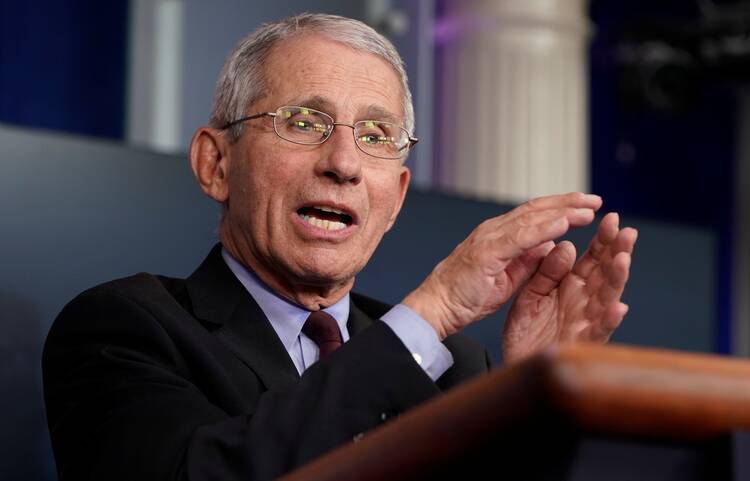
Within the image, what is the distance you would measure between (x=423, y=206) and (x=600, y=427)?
1.61m

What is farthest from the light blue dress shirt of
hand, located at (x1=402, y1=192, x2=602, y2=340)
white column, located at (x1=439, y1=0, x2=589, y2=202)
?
white column, located at (x1=439, y1=0, x2=589, y2=202)

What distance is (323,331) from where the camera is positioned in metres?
1.59

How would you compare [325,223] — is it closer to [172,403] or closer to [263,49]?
[263,49]

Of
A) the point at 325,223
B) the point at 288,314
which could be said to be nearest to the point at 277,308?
the point at 288,314

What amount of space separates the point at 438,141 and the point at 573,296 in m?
2.30

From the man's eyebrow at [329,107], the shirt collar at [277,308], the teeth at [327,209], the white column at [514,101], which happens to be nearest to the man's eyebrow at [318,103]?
the man's eyebrow at [329,107]

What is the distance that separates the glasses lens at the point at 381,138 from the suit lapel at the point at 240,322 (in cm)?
26

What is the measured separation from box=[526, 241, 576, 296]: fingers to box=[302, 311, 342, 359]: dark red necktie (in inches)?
10.7

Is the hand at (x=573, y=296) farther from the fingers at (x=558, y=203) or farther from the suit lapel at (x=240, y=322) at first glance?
the suit lapel at (x=240, y=322)

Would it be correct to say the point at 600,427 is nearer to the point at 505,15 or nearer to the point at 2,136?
the point at 2,136

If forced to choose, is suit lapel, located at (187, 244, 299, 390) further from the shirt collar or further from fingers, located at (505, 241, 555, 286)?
fingers, located at (505, 241, 555, 286)

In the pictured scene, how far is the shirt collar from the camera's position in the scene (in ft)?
5.18

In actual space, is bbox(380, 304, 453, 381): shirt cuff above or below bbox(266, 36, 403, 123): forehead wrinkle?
below

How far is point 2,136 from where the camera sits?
1.59m
